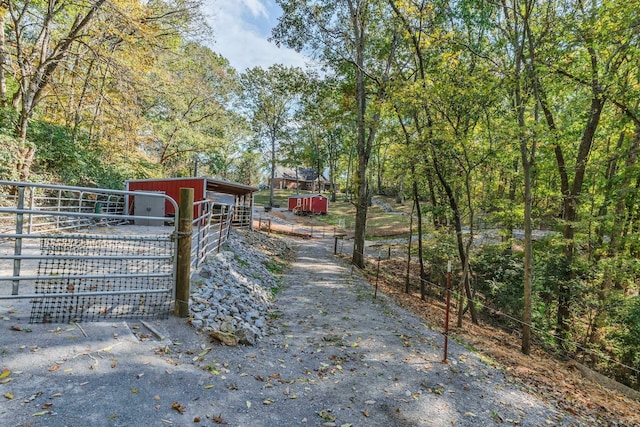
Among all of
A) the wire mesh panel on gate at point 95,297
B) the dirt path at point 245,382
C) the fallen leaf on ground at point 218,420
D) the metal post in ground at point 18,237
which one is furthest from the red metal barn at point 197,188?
the fallen leaf on ground at point 218,420

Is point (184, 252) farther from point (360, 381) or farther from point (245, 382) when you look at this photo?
point (360, 381)

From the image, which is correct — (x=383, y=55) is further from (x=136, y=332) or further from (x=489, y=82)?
(x=136, y=332)

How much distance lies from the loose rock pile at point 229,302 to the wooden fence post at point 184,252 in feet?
0.75

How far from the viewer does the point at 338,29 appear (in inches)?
461

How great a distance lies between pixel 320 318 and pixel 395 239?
52.9 ft

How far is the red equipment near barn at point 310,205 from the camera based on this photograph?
32.2 meters

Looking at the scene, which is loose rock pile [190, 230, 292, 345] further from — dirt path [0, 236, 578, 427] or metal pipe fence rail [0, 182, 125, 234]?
metal pipe fence rail [0, 182, 125, 234]

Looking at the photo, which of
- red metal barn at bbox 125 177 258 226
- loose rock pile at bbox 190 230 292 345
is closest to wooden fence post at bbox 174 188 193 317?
loose rock pile at bbox 190 230 292 345

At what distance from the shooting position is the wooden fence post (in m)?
3.78

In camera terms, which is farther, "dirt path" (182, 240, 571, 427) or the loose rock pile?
the loose rock pile

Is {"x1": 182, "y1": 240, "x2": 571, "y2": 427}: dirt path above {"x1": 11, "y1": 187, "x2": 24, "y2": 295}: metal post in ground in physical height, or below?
below

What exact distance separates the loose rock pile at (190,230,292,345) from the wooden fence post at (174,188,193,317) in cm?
23

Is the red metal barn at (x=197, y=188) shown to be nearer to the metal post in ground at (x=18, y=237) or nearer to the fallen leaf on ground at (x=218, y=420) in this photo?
the metal post in ground at (x=18, y=237)

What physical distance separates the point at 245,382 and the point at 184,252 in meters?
1.66
